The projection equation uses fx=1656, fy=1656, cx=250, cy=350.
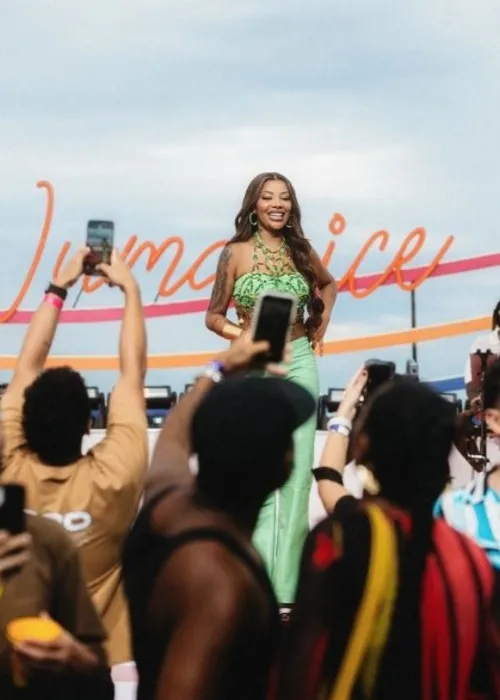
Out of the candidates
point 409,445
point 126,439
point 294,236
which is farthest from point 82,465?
point 294,236

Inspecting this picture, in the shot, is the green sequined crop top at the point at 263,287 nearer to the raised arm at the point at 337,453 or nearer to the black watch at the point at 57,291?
the black watch at the point at 57,291

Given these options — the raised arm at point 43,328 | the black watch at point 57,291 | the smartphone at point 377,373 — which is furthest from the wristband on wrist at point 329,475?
the black watch at point 57,291

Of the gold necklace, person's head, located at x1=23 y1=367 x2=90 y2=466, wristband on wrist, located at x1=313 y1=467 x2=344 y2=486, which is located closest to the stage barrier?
the gold necklace

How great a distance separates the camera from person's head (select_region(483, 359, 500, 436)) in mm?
3553

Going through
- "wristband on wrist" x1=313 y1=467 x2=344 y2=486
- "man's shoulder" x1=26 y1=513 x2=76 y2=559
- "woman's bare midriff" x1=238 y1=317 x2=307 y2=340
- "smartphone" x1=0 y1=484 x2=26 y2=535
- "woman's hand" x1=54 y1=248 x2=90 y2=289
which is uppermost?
"woman's bare midriff" x1=238 y1=317 x2=307 y2=340

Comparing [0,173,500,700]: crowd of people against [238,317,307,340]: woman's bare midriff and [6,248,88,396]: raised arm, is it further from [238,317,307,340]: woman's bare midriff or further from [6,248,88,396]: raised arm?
[238,317,307,340]: woman's bare midriff

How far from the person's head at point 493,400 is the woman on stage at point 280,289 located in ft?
8.70

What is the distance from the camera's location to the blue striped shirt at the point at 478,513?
135 inches

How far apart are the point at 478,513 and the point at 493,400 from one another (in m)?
0.26

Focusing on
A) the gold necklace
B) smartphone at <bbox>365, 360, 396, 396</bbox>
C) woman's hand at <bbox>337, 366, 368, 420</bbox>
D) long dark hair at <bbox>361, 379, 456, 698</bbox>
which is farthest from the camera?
the gold necklace

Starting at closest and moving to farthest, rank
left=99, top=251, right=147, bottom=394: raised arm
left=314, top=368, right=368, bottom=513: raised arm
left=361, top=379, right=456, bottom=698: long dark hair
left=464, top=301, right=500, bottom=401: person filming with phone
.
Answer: left=361, top=379, right=456, bottom=698: long dark hair < left=314, top=368, right=368, bottom=513: raised arm < left=99, top=251, right=147, bottom=394: raised arm < left=464, top=301, right=500, bottom=401: person filming with phone

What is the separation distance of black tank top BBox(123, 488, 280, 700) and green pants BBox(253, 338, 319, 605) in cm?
379

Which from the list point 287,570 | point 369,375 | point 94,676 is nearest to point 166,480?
point 94,676

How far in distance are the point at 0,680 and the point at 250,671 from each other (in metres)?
0.68
